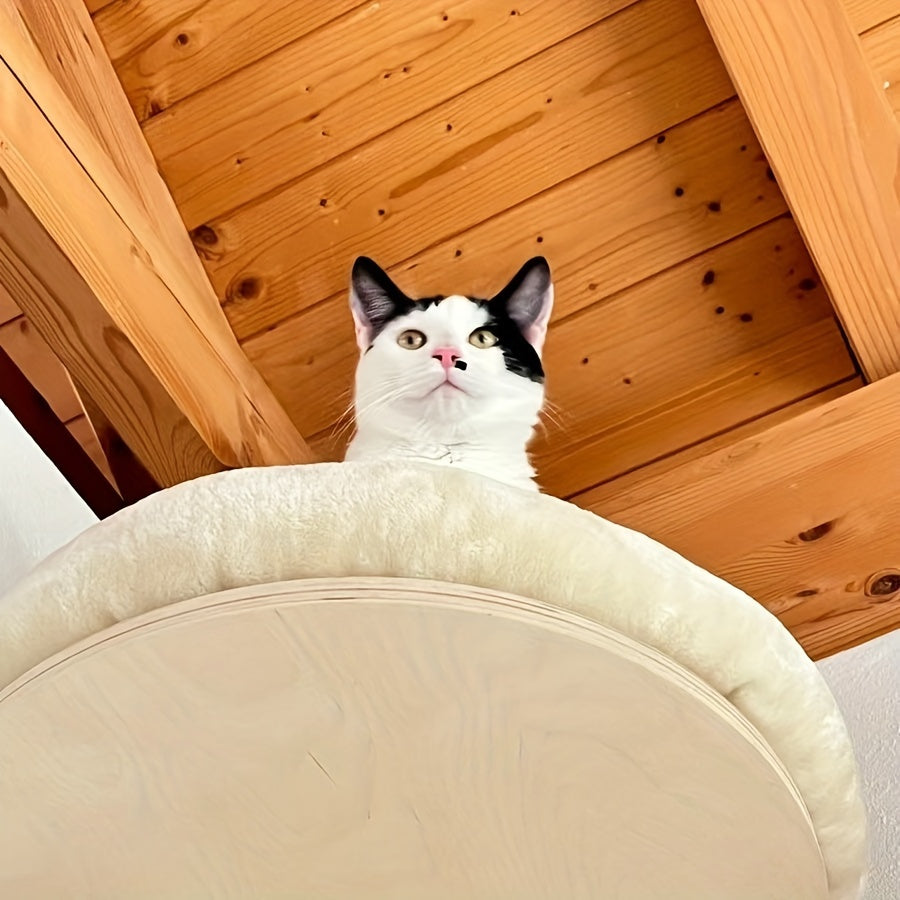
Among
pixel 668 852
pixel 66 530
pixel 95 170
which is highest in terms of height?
pixel 95 170

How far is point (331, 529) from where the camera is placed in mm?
520

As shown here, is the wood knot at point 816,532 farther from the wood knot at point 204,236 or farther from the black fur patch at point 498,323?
the wood knot at point 204,236

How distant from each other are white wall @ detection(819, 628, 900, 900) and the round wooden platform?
468 mm

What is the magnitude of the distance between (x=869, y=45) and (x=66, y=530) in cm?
129

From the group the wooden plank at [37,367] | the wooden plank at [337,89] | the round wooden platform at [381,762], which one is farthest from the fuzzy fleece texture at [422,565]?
the wooden plank at [37,367]

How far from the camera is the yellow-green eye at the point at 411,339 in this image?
1.08 meters

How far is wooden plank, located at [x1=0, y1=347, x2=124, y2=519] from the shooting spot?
1074 millimetres

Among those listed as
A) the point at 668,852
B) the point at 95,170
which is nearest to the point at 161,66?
the point at 95,170

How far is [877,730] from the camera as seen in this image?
3.49 ft

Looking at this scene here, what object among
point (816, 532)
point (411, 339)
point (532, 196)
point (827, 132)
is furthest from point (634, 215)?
point (816, 532)

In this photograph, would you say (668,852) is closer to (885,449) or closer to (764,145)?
(885,449)

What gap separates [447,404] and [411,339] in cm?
12

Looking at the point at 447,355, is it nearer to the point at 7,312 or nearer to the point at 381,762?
the point at 381,762

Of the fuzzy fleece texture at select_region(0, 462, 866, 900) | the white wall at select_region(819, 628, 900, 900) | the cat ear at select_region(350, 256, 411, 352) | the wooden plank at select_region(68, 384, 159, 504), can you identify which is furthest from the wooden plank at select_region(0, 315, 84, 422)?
the white wall at select_region(819, 628, 900, 900)
